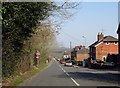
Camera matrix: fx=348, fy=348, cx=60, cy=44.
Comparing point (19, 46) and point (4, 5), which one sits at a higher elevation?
point (4, 5)

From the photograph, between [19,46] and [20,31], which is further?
[19,46]

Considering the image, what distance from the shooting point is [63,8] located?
2591 centimetres

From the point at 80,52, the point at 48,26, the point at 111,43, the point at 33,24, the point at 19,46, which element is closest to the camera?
the point at 33,24

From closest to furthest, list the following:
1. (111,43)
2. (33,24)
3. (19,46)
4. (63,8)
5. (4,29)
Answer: (4,29) → (33,24) → (63,8) → (19,46) → (111,43)

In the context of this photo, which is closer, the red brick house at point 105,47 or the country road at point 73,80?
the country road at point 73,80

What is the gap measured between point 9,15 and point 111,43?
253 ft

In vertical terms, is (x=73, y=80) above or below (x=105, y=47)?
below

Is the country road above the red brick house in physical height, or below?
below

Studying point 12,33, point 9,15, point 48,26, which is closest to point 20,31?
point 12,33

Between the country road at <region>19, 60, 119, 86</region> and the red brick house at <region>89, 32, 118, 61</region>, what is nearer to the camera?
the country road at <region>19, 60, 119, 86</region>

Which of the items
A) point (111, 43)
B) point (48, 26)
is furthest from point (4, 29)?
point (111, 43)

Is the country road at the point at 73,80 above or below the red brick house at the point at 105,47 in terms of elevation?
below

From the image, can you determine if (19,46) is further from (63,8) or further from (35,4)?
(35,4)

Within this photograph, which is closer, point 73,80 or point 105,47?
point 73,80
